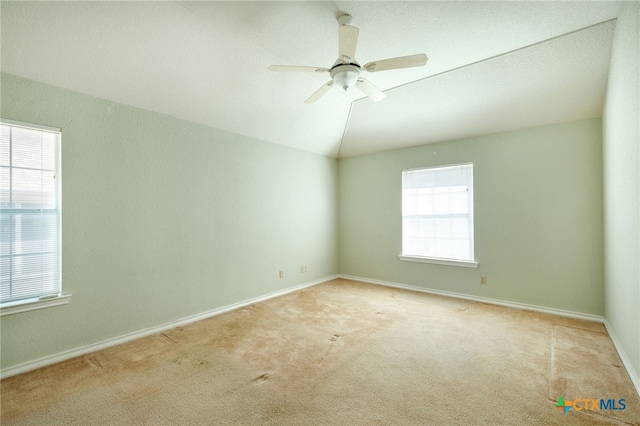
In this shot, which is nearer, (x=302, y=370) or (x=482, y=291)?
(x=302, y=370)

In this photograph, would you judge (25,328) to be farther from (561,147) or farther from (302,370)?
(561,147)

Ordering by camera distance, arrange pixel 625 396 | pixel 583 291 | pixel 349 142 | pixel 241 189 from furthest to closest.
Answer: pixel 349 142, pixel 241 189, pixel 583 291, pixel 625 396

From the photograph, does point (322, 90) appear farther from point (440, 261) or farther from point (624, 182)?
point (440, 261)

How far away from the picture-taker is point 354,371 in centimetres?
232

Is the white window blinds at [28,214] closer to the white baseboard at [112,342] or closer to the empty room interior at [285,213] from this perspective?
the empty room interior at [285,213]

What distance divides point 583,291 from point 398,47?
3.69 metres

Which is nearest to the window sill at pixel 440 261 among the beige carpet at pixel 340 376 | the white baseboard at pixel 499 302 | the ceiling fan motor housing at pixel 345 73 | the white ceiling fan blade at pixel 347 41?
the white baseboard at pixel 499 302

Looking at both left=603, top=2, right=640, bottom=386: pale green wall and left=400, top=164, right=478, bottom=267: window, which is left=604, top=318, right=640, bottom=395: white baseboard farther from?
left=400, top=164, right=478, bottom=267: window

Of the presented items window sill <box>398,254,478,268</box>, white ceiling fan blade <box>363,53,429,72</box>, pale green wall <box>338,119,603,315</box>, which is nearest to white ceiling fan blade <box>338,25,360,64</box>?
white ceiling fan blade <box>363,53,429,72</box>

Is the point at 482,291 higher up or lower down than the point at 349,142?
lower down

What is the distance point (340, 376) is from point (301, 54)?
10.00 feet

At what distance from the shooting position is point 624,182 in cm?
231

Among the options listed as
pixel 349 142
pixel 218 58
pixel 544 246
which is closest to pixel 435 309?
pixel 544 246

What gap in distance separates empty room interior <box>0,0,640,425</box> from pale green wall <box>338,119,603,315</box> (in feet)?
0.08
